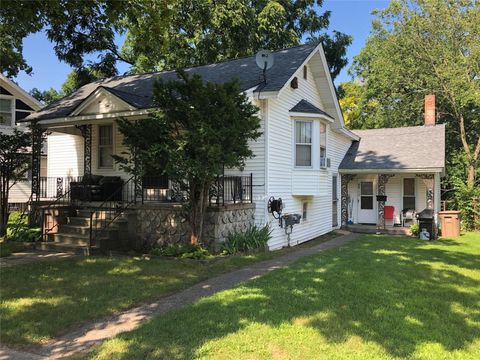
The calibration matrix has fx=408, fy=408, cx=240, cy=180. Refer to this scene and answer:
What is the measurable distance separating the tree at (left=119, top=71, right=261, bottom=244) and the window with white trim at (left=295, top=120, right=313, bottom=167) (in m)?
4.48

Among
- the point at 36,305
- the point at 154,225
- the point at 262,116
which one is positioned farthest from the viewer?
the point at 262,116

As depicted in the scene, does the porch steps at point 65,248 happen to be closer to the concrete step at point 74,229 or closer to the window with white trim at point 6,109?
the concrete step at point 74,229

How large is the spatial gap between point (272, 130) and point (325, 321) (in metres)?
7.80

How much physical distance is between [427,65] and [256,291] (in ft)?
76.4

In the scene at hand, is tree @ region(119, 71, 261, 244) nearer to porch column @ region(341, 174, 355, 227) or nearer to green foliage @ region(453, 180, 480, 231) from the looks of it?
porch column @ region(341, 174, 355, 227)

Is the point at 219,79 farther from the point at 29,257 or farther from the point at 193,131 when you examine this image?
the point at 29,257

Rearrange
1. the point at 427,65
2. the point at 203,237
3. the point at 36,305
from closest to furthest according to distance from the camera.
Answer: the point at 36,305
the point at 203,237
the point at 427,65

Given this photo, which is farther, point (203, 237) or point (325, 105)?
point (325, 105)

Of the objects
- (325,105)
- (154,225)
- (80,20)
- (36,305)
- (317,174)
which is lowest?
(36,305)

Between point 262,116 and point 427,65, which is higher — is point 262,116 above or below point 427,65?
below

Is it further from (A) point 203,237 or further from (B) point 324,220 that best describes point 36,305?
(B) point 324,220

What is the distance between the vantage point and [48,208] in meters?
12.0

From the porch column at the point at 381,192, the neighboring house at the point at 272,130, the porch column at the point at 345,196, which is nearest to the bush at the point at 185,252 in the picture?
the neighboring house at the point at 272,130

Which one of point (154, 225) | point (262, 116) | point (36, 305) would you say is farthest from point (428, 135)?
point (36, 305)
